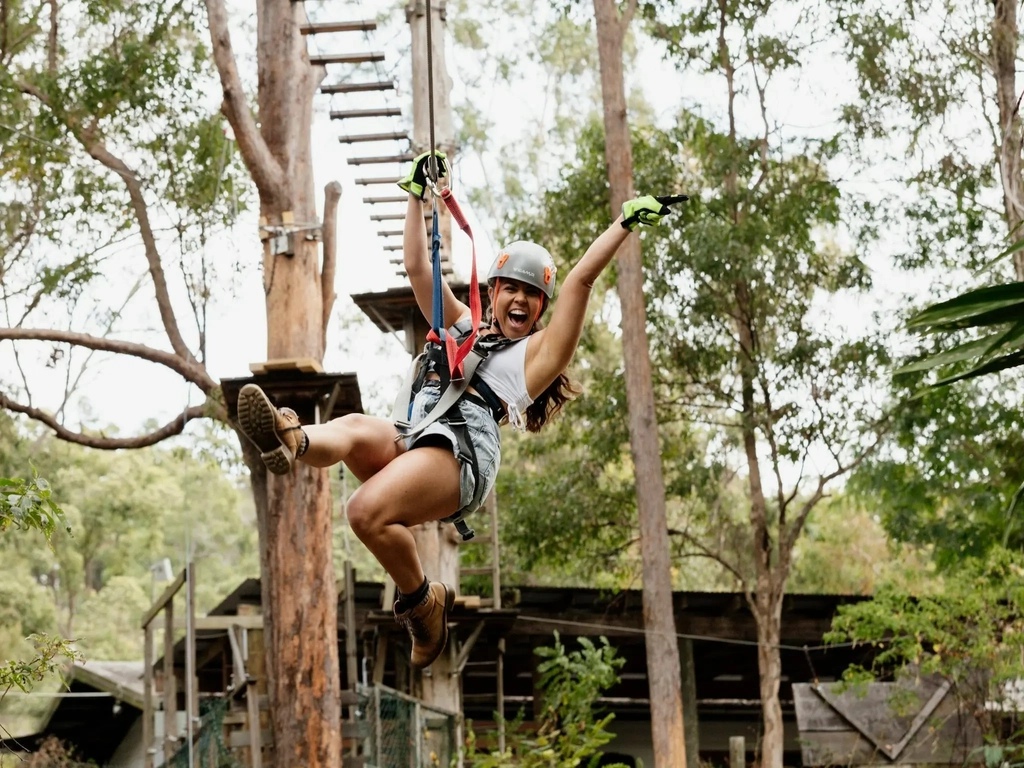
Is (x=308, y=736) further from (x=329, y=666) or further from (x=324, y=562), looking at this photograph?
(x=324, y=562)

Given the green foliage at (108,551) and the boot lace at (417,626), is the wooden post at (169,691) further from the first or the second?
the green foliage at (108,551)

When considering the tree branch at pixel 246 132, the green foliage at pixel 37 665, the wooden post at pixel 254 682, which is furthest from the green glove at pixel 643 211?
the tree branch at pixel 246 132

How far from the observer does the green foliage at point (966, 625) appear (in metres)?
13.2

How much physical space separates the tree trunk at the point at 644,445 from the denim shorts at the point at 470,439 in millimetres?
10671

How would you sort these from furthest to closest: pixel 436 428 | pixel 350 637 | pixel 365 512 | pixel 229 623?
pixel 229 623 → pixel 350 637 → pixel 436 428 → pixel 365 512

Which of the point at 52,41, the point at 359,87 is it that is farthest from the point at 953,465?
the point at 52,41

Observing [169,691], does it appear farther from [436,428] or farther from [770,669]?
[770,669]

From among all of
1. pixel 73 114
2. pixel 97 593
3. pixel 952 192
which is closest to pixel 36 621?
pixel 97 593

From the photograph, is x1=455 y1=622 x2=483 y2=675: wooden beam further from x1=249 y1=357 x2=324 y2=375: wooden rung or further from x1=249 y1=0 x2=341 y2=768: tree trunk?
x1=249 y1=357 x2=324 y2=375: wooden rung

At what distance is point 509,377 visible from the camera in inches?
177

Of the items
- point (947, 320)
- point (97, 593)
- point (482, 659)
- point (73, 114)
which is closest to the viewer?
point (947, 320)

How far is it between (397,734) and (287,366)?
2668 mm

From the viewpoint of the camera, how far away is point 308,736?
11219mm

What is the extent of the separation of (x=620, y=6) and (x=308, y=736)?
12.5 meters
